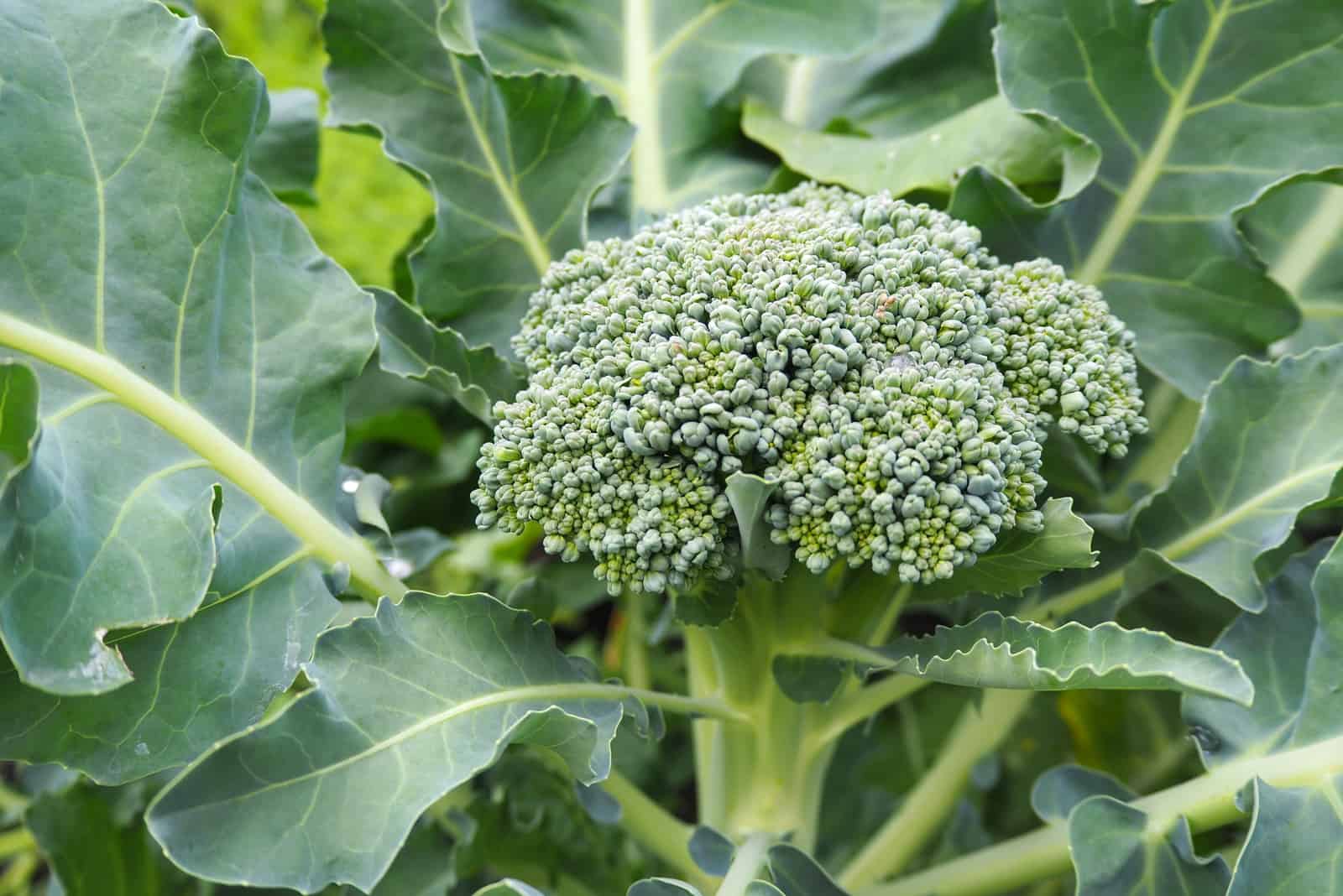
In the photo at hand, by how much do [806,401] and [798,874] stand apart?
14.9 inches

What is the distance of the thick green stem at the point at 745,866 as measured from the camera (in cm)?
80

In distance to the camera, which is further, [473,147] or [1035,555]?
[473,147]

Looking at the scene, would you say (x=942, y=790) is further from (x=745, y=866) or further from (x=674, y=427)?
(x=674, y=427)

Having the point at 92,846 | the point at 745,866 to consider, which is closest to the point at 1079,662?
the point at 745,866

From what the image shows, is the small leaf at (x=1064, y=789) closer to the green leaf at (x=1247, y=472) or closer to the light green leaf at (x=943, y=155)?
the green leaf at (x=1247, y=472)

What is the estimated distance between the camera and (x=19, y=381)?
25.6 inches

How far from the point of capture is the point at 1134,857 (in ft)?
2.67

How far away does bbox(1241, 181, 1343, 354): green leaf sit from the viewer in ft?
3.80

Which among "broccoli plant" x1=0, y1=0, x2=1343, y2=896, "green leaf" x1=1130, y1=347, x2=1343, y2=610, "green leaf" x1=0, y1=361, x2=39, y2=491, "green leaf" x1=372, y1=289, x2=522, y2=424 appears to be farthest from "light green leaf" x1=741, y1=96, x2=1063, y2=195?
"green leaf" x1=0, y1=361, x2=39, y2=491

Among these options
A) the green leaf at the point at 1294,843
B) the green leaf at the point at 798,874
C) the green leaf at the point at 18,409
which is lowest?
the green leaf at the point at 1294,843

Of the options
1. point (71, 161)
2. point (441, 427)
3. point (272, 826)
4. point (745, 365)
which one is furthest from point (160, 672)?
point (441, 427)

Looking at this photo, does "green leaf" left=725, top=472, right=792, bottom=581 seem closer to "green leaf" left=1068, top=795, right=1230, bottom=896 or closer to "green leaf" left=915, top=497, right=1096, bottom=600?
"green leaf" left=915, top=497, right=1096, bottom=600

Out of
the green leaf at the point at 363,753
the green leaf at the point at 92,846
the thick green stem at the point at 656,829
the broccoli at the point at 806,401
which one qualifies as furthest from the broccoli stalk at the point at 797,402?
the green leaf at the point at 92,846

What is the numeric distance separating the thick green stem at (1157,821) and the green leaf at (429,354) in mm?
571
